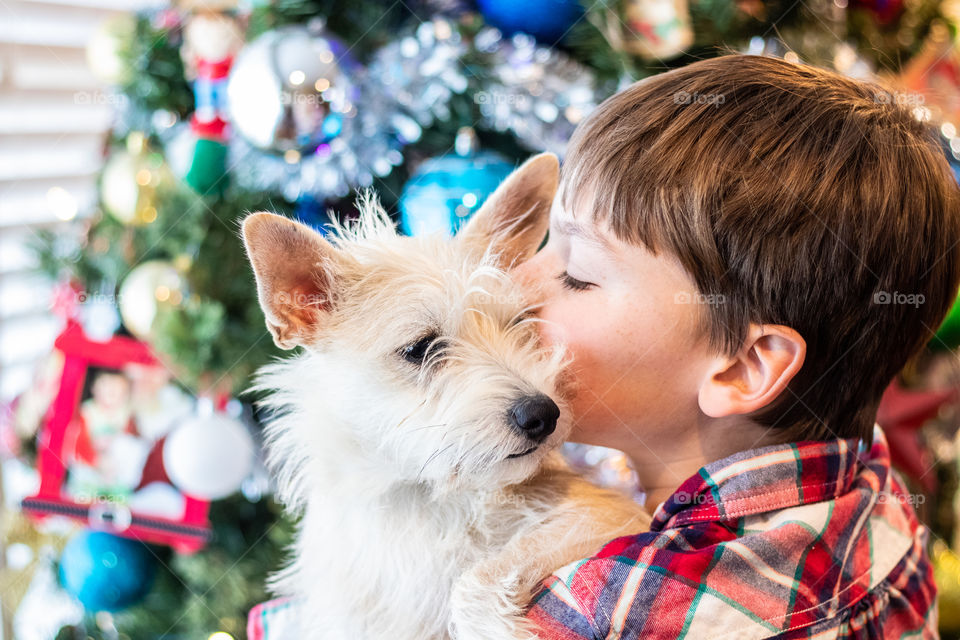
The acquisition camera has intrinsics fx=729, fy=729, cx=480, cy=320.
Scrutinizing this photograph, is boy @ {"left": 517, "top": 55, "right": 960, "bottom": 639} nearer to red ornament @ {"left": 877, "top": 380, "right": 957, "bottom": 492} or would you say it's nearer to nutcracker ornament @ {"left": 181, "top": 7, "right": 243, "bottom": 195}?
nutcracker ornament @ {"left": 181, "top": 7, "right": 243, "bottom": 195}

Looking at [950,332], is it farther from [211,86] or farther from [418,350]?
[211,86]

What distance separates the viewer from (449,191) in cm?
165

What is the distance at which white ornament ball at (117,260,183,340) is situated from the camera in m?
2.02

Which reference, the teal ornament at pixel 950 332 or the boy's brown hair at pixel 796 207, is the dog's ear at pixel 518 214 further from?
the teal ornament at pixel 950 332

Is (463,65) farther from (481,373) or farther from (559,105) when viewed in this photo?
(481,373)

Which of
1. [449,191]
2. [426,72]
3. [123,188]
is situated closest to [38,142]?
[123,188]

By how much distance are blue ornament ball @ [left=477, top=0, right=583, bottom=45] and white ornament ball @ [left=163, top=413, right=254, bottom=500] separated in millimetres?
1301

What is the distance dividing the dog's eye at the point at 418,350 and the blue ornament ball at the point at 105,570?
5.03 ft

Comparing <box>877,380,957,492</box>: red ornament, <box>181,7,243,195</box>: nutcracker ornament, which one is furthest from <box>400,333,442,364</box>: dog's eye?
<box>877,380,957,492</box>: red ornament

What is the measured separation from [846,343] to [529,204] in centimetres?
59

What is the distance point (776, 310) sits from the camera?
111cm

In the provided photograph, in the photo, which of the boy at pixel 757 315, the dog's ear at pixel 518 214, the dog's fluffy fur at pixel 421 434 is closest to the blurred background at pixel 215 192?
the dog's ear at pixel 518 214

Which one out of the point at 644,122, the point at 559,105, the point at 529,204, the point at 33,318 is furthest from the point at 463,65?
the point at 33,318

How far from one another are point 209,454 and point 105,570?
62 cm
